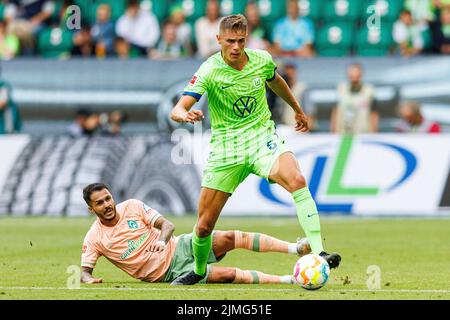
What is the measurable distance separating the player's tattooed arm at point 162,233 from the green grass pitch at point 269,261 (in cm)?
37

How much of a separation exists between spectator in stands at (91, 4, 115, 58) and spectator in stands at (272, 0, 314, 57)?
130 inches

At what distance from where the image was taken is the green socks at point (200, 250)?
35.6ft

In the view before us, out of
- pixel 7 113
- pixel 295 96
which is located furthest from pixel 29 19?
pixel 295 96

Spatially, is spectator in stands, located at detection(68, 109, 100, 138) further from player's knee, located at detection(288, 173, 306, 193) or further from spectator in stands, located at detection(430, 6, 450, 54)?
player's knee, located at detection(288, 173, 306, 193)

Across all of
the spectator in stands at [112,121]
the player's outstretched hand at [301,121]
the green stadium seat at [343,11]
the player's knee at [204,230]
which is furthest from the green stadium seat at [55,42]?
the player's knee at [204,230]

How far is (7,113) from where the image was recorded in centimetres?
2255

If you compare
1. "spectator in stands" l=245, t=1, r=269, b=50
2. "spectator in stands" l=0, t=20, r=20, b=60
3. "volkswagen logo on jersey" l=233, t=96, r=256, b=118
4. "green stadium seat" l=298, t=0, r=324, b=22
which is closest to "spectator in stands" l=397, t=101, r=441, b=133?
"spectator in stands" l=245, t=1, r=269, b=50

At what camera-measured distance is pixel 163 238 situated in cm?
1065

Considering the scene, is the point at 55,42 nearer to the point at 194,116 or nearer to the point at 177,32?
the point at 177,32

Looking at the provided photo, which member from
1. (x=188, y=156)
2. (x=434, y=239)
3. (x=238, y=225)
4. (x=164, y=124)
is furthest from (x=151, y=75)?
(x=434, y=239)

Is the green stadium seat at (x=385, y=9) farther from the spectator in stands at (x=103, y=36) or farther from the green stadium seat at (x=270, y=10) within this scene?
the spectator in stands at (x=103, y=36)

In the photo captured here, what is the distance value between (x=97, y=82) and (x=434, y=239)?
897 centimetres

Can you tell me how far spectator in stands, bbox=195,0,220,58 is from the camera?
2297 centimetres

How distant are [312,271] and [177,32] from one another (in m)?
14.0
